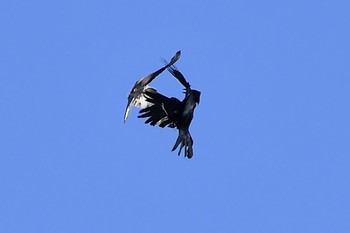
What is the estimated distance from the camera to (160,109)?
2314cm

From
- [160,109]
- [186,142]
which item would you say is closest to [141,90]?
[160,109]

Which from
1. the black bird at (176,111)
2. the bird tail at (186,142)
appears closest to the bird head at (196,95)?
the black bird at (176,111)

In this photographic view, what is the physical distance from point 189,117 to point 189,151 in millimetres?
789

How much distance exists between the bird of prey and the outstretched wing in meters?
0.23

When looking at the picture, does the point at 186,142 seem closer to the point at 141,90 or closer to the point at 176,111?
the point at 176,111

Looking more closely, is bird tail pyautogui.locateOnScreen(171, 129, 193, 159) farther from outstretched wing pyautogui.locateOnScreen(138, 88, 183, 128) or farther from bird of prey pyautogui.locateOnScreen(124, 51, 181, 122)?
bird of prey pyautogui.locateOnScreen(124, 51, 181, 122)

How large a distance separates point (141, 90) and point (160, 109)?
825 mm

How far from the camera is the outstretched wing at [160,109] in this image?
75.8 ft

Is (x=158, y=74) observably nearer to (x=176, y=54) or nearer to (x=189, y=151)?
(x=176, y=54)

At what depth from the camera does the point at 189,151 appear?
23000 millimetres

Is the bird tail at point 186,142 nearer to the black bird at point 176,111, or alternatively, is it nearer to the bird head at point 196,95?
the black bird at point 176,111

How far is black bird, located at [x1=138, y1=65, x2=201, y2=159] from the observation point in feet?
75.3

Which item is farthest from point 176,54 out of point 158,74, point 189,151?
point 189,151

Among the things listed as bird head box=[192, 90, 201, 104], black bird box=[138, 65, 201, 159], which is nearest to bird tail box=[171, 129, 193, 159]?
black bird box=[138, 65, 201, 159]
